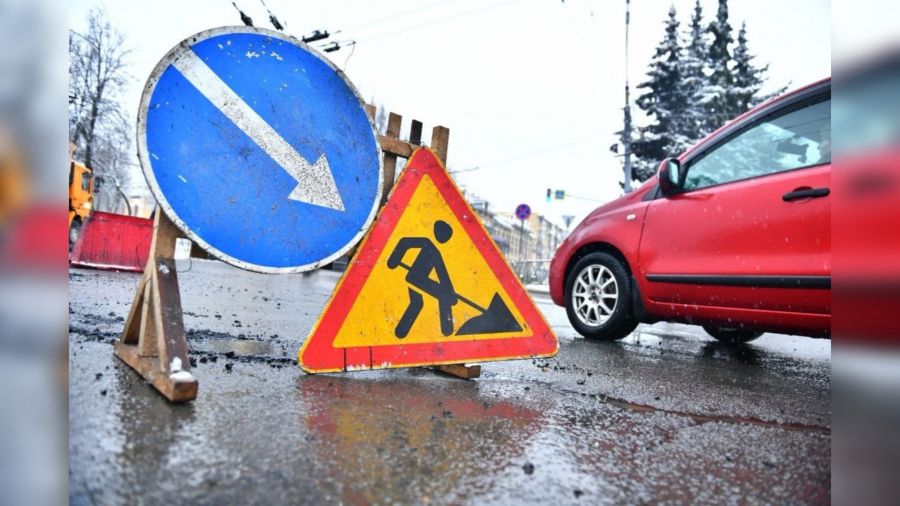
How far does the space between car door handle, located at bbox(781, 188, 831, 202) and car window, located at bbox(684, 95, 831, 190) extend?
0.72 feet

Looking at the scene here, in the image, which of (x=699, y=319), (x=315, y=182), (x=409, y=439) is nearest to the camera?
(x=409, y=439)

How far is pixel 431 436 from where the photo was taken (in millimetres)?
1613

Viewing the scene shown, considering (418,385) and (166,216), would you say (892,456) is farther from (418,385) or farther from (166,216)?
(166,216)

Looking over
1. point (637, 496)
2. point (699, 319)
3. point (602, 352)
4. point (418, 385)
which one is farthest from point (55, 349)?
point (699, 319)

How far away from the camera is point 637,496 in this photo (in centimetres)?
128

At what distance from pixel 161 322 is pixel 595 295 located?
3415mm

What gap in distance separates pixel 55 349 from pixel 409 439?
3.49ft

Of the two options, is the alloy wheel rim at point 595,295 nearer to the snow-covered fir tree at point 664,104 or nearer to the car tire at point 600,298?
the car tire at point 600,298

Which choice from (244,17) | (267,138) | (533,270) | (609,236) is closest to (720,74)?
(533,270)

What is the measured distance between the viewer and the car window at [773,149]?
10.7 feet

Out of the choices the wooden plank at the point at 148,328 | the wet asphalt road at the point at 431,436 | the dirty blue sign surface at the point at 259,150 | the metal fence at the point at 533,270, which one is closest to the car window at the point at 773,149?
the wet asphalt road at the point at 431,436

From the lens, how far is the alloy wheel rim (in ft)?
14.3

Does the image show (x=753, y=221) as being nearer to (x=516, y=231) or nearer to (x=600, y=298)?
(x=600, y=298)

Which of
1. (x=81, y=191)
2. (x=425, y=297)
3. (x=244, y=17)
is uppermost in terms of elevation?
(x=244, y=17)
